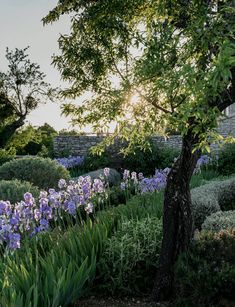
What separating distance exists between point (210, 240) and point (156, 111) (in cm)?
159

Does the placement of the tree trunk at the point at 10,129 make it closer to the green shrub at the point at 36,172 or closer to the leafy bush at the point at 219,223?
the green shrub at the point at 36,172

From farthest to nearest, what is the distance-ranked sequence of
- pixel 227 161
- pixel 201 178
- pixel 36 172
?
pixel 227 161 → pixel 36 172 → pixel 201 178

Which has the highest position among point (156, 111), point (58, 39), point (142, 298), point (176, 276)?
point (58, 39)

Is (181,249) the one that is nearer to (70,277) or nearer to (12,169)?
(70,277)

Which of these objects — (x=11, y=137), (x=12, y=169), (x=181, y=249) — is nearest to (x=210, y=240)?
(x=181, y=249)

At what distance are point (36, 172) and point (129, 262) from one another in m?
7.82

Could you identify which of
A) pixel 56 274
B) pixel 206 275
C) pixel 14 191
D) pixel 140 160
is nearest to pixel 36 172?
pixel 14 191

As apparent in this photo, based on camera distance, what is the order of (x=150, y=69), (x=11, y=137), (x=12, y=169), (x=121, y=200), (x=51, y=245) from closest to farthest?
1. (x=150, y=69)
2. (x=51, y=245)
3. (x=121, y=200)
4. (x=12, y=169)
5. (x=11, y=137)

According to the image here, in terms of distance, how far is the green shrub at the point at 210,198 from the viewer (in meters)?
7.65

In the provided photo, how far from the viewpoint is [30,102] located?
23359 millimetres

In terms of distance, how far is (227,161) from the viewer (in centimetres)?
1545

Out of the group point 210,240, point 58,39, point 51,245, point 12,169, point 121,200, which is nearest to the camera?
point 210,240

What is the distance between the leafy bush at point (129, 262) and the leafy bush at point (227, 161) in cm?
969

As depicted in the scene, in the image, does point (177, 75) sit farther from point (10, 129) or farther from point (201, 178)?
point (10, 129)
